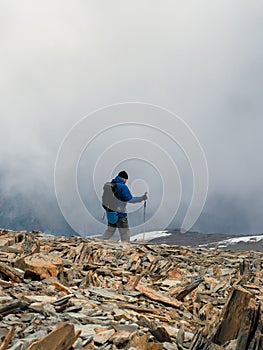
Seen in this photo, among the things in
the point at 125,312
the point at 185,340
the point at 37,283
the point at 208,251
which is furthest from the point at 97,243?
the point at 185,340

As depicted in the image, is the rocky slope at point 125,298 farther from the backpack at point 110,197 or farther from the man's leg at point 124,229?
the backpack at point 110,197

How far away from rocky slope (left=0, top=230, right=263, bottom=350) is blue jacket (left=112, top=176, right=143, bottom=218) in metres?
1.80

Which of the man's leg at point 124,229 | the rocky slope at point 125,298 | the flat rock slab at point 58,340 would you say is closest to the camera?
the flat rock slab at point 58,340

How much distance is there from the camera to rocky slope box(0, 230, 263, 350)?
6.02 meters

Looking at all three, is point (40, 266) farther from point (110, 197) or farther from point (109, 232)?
point (109, 232)

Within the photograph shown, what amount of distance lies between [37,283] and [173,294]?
13.1 ft

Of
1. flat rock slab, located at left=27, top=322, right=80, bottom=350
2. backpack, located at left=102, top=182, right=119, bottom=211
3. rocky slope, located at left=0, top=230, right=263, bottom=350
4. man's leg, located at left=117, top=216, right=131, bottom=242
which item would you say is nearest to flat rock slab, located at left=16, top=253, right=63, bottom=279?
rocky slope, located at left=0, top=230, right=263, bottom=350

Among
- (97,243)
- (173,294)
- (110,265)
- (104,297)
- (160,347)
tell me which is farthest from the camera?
(97,243)

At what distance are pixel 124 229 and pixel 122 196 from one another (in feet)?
6.71

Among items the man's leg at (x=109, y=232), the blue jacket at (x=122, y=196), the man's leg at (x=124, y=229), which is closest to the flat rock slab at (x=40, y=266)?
the blue jacket at (x=122, y=196)

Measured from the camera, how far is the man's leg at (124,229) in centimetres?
1955

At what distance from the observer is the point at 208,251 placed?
19281mm

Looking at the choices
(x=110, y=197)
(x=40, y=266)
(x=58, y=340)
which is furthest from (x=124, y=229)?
(x=58, y=340)

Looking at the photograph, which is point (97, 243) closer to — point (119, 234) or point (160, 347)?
point (119, 234)
